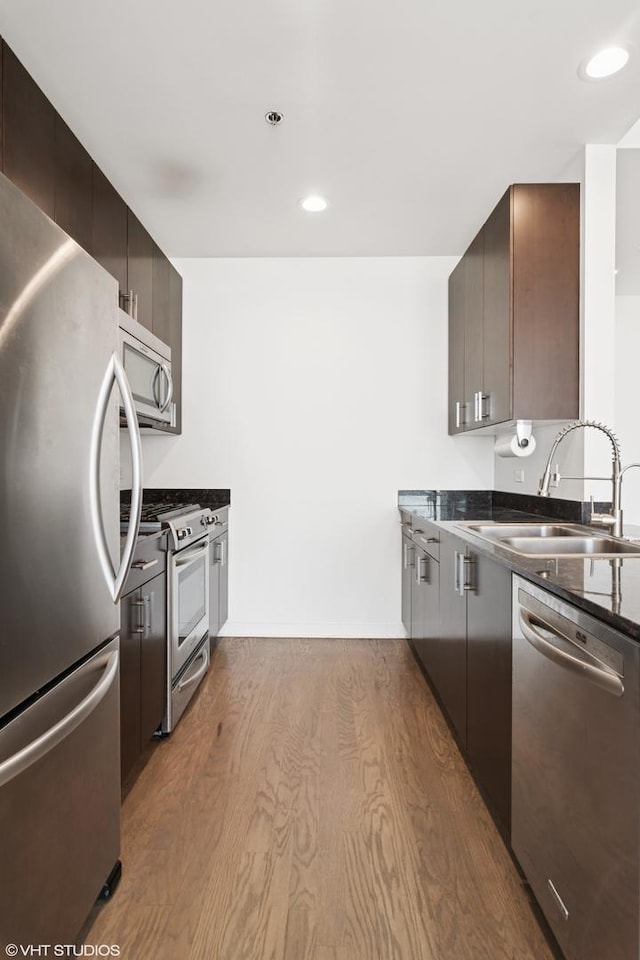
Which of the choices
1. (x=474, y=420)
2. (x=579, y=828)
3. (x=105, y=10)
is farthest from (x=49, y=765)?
(x=474, y=420)

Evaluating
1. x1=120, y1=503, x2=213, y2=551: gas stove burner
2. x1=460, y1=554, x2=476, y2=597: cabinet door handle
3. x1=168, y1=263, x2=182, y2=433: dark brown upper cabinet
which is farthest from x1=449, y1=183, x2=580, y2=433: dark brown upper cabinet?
x1=168, y1=263, x2=182, y2=433: dark brown upper cabinet

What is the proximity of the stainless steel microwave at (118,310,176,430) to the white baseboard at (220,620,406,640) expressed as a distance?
1.45 m

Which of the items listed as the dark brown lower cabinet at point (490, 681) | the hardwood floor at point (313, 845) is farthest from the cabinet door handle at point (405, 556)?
the dark brown lower cabinet at point (490, 681)

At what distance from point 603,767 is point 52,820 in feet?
3.60

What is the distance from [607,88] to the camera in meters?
2.12

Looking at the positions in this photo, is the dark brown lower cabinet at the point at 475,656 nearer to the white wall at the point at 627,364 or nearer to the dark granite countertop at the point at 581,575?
the dark granite countertop at the point at 581,575

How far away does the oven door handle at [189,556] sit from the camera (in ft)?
8.28

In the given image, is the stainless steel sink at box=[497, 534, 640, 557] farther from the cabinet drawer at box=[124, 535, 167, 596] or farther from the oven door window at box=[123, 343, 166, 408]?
the oven door window at box=[123, 343, 166, 408]

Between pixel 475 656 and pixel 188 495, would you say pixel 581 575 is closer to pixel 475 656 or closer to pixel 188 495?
pixel 475 656

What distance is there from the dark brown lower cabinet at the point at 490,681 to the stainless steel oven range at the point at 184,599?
48.2 inches

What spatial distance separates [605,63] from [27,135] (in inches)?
77.5

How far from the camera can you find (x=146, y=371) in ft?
9.31

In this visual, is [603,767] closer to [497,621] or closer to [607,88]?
→ [497,621]

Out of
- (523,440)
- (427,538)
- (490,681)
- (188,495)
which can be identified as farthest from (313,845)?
(188,495)
